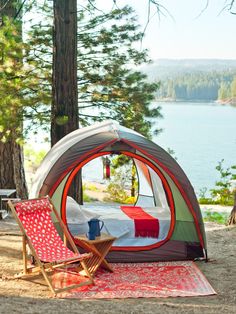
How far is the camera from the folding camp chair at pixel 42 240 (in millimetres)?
4379

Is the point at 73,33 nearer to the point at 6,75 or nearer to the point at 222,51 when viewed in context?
the point at 6,75

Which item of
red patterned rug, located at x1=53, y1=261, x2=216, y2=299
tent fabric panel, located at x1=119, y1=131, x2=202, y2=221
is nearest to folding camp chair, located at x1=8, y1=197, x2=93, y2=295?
red patterned rug, located at x1=53, y1=261, x2=216, y2=299

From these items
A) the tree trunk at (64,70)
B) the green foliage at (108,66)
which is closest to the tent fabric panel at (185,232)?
the tree trunk at (64,70)

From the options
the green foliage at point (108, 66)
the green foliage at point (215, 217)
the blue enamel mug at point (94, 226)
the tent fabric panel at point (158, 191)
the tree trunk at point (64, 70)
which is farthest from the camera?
the green foliage at point (215, 217)

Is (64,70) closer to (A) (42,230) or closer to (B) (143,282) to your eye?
(A) (42,230)

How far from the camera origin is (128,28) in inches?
358

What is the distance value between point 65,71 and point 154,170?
273cm

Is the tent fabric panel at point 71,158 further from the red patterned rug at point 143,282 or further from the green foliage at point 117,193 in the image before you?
the green foliage at point 117,193

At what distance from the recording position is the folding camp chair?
14.4ft

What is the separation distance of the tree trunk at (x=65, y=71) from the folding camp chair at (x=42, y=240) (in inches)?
113

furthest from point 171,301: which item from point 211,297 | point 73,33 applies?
point 73,33

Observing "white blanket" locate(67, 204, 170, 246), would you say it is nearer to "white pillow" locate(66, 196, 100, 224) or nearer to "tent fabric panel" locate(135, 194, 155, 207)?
"white pillow" locate(66, 196, 100, 224)

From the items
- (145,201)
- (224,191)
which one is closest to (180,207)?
(145,201)

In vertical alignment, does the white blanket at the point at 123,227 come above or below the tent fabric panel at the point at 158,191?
below
